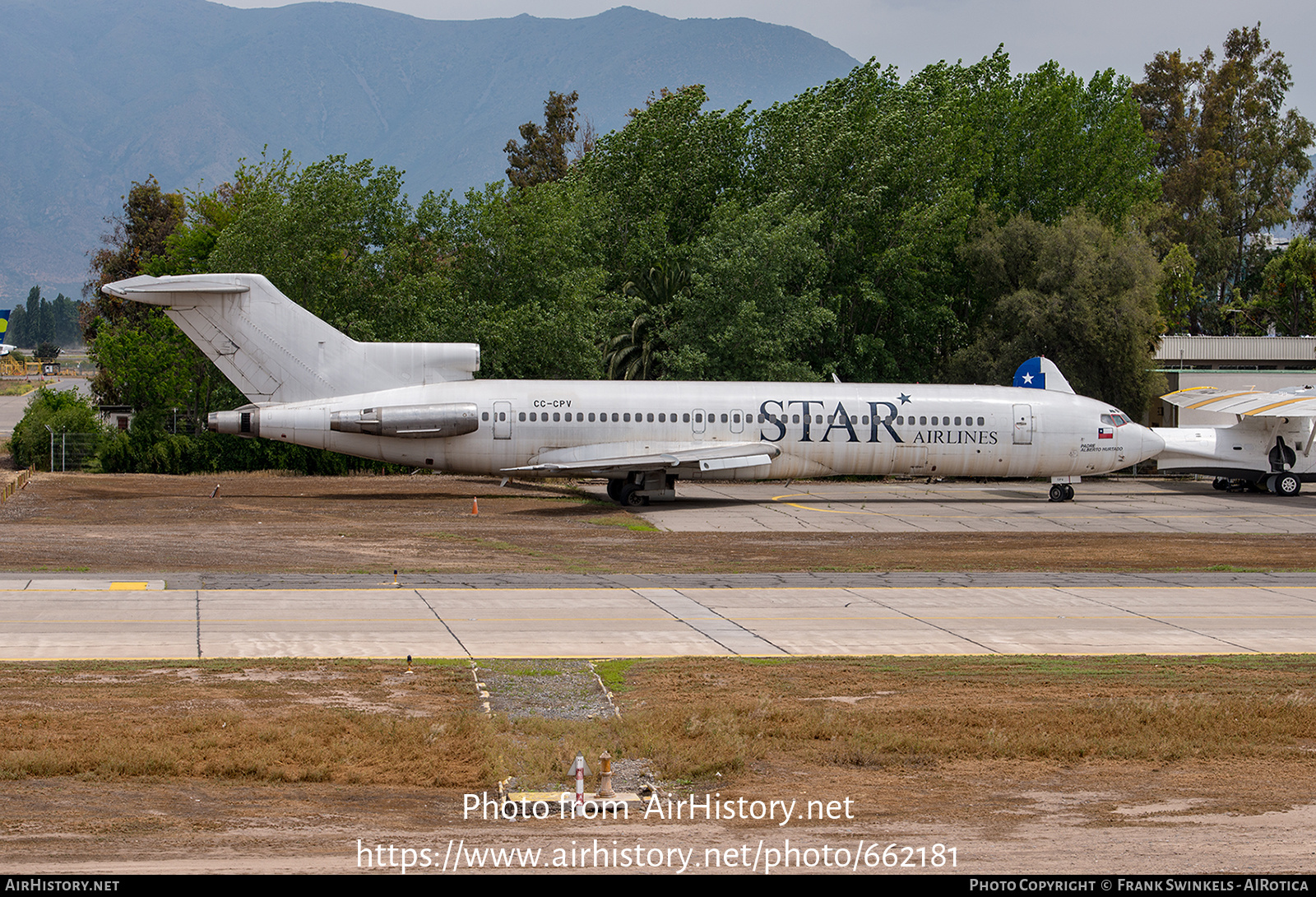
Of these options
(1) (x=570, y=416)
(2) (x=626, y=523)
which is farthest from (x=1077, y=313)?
(2) (x=626, y=523)

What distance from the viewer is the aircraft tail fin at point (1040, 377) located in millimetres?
41656

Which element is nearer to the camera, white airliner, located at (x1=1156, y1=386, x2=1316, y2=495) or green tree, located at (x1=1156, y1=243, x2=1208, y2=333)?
white airliner, located at (x1=1156, y1=386, x2=1316, y2=495)

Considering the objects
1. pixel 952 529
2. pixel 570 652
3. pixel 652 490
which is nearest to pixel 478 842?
pixel 570 652

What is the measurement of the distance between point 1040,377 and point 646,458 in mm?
15953

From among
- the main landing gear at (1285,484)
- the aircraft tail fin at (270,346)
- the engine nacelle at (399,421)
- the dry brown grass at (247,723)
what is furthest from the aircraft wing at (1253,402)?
the dry brown grass at (247,723)

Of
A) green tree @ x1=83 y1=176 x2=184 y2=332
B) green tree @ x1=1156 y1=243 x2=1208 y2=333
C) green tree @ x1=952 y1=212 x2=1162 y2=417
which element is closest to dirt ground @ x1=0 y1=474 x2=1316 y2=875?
green tree @ x1=952 y1=212 x2=1162 y2=417

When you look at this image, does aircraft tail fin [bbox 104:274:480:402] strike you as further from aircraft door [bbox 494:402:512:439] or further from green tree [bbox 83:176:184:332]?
green tree [bbox 83:176:184:332]

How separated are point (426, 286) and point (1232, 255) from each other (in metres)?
68.7

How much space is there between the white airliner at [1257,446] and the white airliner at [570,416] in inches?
243

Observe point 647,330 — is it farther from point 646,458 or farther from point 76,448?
point 76,448

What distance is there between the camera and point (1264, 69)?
9794 centimetres

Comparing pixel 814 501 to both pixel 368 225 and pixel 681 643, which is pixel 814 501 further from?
pixel 368 225

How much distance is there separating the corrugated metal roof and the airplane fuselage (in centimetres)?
2160

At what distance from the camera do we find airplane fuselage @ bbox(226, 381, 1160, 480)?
35719mm
